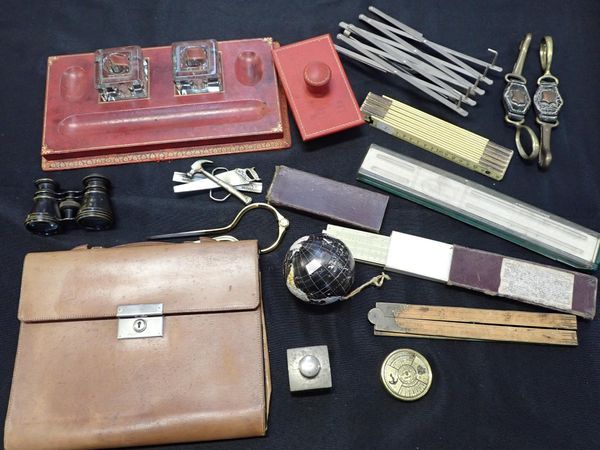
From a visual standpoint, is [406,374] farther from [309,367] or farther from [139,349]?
[139,349]

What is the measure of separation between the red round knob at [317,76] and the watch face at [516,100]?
0.74 m

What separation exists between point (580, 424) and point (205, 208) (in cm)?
153

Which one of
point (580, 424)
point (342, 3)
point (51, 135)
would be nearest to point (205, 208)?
point (51, 135)

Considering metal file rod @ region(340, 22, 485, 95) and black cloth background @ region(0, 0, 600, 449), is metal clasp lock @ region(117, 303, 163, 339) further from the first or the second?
metal file rod @ region(340, 22, 485, 95)

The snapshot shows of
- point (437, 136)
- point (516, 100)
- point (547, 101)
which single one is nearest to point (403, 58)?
point (437, 136)

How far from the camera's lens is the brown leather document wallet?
1.75 meters

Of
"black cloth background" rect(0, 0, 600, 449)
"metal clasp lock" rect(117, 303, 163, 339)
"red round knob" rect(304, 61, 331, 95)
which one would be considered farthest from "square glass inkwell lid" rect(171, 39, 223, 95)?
"metal clasp lock" rect(117, 303, 163, 339)

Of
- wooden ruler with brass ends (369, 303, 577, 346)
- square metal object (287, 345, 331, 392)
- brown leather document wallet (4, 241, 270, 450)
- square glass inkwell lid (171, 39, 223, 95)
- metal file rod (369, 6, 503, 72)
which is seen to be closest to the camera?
brown leather document wallet (4, 241, 270, 450)

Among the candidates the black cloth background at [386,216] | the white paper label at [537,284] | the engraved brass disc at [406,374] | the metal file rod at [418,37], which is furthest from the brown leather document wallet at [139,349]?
the metal file rod at [418,37]

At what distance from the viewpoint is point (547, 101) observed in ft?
7.40

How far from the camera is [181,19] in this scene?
2.48 m

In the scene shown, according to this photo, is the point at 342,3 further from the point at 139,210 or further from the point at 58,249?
the point at 58,249

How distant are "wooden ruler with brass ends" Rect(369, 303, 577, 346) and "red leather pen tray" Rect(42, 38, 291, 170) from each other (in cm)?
79

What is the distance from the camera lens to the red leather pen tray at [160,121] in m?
2.18
